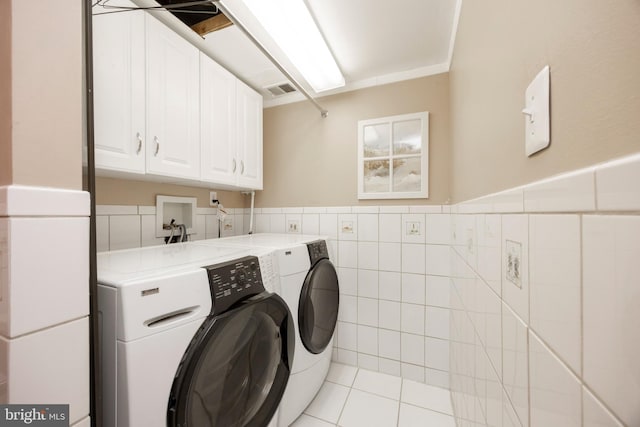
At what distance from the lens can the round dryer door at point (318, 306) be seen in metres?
1.27

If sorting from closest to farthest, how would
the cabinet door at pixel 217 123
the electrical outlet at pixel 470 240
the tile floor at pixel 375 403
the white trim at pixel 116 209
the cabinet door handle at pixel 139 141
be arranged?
the electrical outlet at pixel 470 240
the cabinet door handle at pixel 139 141
the white trim at pixel 116 209
the tile floor at pixel 375 403
the cabinet door at pixel 217 123

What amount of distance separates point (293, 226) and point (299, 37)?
133 cm

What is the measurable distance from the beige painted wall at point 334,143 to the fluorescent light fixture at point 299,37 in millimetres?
302

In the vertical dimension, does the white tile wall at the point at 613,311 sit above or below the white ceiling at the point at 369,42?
below

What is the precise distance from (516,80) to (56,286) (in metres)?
1.11

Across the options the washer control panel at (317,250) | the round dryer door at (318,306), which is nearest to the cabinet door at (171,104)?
the washer control panel at (317,250)

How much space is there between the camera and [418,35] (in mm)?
1417

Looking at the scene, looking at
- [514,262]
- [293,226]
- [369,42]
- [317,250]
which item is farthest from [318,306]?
[369,42]

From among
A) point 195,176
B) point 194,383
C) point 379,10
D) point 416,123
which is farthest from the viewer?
point 416,123

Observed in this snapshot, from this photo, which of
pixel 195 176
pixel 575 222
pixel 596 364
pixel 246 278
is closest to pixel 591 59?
pixel 575 222

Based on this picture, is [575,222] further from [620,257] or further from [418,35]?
[418,35]

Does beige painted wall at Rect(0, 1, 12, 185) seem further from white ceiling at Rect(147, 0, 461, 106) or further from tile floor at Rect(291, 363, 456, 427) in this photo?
tile floor at Rect(291, 363, 456, 427)

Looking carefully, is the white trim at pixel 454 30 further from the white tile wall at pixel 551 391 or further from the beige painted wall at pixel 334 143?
the white tile wall at pixel 551 391

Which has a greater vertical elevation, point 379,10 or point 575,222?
point 379,10
